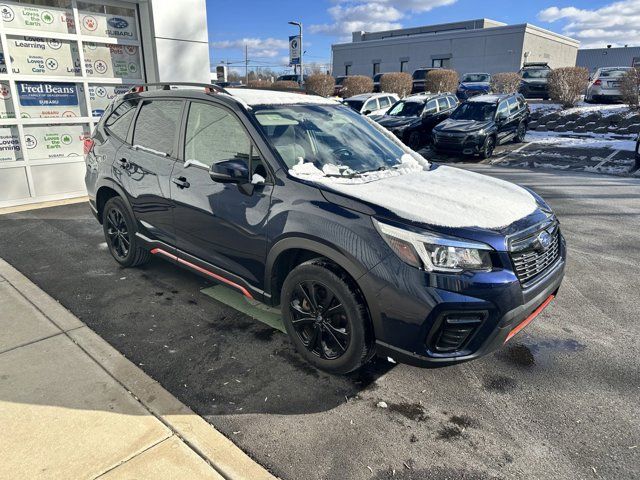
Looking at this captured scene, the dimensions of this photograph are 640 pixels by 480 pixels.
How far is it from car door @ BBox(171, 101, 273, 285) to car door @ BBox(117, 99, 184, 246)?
142mm

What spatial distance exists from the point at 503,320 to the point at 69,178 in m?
7.91

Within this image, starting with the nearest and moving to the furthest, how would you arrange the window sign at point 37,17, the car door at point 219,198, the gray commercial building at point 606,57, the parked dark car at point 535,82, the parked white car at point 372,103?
the car door at point 219,198, the window sign at point 37,17, the parked white car at point 372,103, the parked dark car at point 535,82, the gray commercial building at point 606,57

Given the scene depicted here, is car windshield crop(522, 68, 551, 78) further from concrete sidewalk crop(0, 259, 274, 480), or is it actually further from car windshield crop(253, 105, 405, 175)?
concrete sidewalk crop(0, 259, 274, 480)

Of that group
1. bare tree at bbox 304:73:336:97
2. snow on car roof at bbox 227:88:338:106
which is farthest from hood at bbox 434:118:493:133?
Answer: bare tree at bbox 304:73:336:97

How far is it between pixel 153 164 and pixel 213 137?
777mm

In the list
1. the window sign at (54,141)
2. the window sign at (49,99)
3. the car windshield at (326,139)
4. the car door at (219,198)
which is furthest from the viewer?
the window sign at (54,141)

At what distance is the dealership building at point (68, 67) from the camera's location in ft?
23.8

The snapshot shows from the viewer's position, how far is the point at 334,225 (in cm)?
277

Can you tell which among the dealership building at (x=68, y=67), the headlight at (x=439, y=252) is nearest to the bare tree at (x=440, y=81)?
the dealership building at (x=68, y=67)

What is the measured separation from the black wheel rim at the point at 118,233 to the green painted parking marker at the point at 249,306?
105cm

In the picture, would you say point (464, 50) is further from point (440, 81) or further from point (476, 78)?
point (440, 81)

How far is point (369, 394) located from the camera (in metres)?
2.89

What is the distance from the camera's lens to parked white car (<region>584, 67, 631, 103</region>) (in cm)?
1932

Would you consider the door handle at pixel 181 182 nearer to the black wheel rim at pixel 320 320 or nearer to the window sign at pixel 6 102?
the black wheel rim at pixel 320 320
